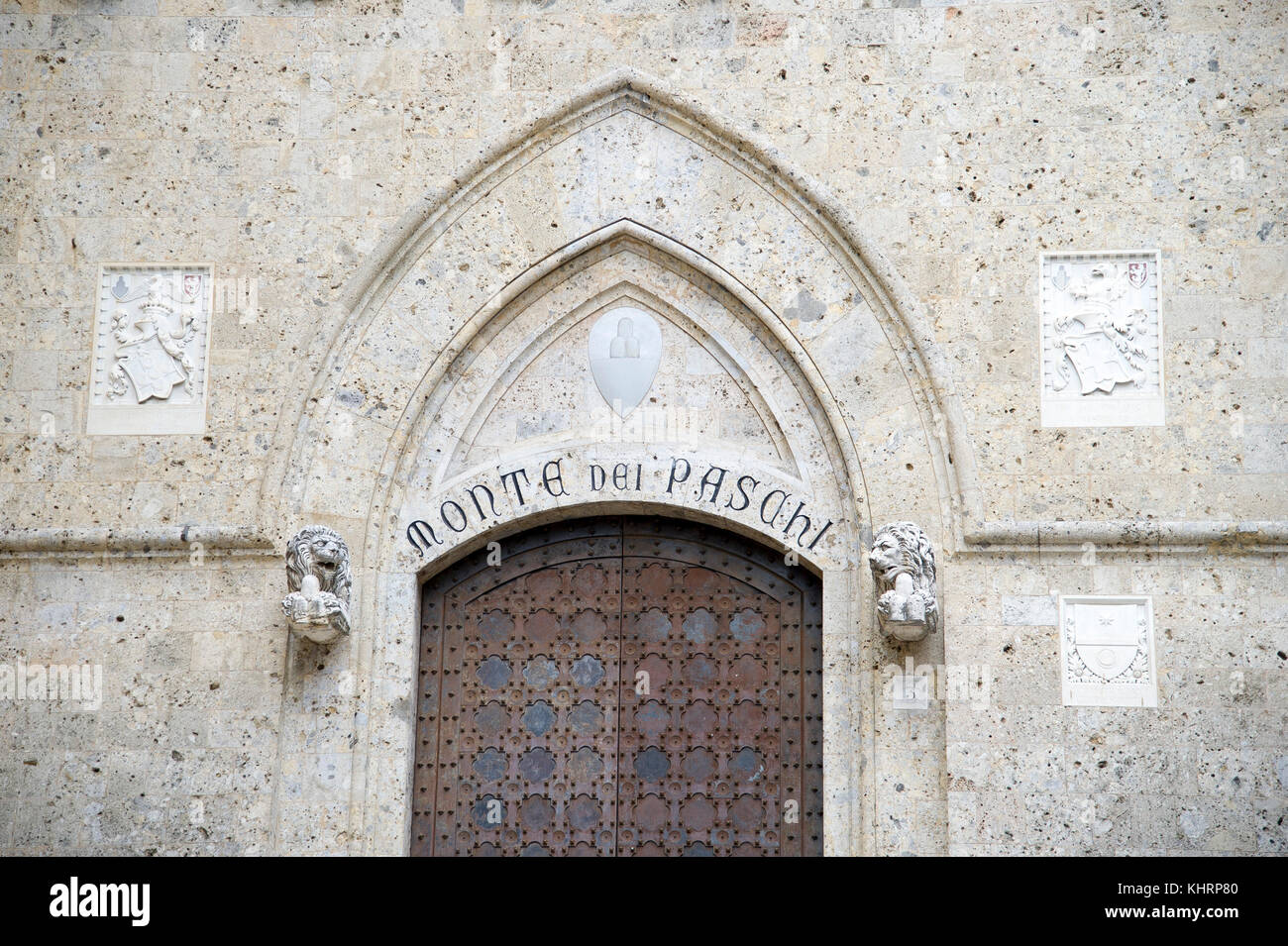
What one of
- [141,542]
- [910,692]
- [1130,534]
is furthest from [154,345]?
[1130,534]

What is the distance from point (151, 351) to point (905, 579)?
437cm

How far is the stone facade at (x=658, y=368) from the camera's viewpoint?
11.0 metres

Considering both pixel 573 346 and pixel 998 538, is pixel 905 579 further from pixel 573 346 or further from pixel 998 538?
pixel 573 346

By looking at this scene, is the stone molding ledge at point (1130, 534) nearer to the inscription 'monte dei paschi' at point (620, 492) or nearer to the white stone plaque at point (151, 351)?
the inscription 'monte dei paschi' at point (620, 492)

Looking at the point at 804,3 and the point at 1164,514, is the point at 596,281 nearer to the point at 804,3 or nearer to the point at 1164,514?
the point at 804,3

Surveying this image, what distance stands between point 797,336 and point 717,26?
1.88m

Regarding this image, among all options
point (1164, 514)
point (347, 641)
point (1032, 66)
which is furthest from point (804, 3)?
point (347, 641)

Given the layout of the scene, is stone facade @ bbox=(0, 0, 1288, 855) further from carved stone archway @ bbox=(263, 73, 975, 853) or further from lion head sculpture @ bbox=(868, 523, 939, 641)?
lion head sculpture @ bbox=(868, 523, 939, 641)

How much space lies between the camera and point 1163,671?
10875mm

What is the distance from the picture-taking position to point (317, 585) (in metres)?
11.1

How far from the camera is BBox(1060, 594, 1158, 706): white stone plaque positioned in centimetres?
1087

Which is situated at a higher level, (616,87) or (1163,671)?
(616,87)

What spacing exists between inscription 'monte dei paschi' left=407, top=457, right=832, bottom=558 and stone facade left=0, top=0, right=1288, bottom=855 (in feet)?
0.08

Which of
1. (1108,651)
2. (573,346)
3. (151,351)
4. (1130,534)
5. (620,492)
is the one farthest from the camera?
(573,346)
